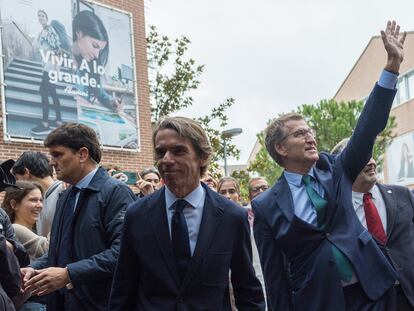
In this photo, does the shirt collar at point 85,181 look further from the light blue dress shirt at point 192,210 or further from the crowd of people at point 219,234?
the light blue dress shirt at point 192,210

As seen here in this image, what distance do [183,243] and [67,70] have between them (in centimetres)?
990

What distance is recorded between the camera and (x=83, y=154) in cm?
414

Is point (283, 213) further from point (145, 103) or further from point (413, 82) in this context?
point (413, 82)

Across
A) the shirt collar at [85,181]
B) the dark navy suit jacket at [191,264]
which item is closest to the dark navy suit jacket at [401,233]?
the dark navy suit jacket at [191,264]

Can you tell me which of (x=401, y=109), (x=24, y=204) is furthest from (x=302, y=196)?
(x=401, y=109)

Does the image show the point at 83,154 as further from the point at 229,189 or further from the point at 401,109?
the point at 401,109

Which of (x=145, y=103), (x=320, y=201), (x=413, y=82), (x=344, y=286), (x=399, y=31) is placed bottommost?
(x=344, y=286)

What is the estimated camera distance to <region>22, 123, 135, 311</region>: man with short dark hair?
11.8 feet

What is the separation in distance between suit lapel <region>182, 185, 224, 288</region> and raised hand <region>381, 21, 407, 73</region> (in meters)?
1.35

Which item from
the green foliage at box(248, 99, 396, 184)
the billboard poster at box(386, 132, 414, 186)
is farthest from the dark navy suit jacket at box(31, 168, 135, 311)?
the billboard poster at box(386, 132, 414, 186)

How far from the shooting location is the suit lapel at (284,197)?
12.7 feet

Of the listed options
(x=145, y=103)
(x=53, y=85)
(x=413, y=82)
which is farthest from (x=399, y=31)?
(x=413, y=82)

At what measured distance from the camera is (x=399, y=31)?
362 centimetres

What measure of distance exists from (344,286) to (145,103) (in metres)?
10.7
